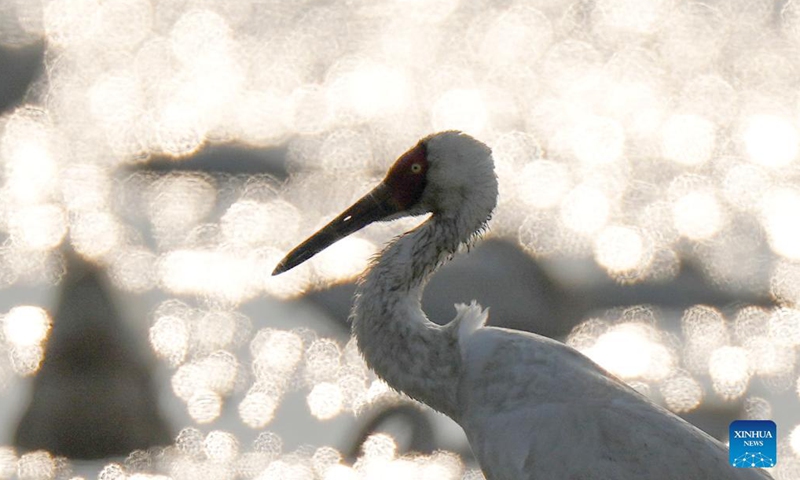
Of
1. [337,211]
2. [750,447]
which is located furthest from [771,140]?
[750,447]

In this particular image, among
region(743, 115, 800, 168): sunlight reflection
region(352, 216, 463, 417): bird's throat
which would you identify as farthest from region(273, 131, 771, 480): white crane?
region(743, 115, 800, 168): sunlight reflection

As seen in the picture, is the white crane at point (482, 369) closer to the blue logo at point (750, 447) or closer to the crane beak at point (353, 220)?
the crane beak at point (353, 220)

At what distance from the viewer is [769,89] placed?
17094 millimetres

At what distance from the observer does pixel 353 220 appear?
5.76m

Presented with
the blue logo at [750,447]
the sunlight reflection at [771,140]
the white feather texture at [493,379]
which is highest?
the white feather texture at [493,379]

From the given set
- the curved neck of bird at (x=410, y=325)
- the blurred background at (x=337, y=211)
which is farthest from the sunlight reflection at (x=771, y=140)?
the curved neck of bird at (x=410, y=325)

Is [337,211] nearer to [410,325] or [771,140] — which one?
[771,140]

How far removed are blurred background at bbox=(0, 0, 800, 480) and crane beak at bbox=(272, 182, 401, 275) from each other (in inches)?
133

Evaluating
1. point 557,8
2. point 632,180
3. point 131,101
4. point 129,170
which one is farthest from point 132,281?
point 557,8

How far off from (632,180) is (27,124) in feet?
22.1

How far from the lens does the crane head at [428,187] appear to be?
555 centimetres

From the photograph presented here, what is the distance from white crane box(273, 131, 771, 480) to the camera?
4.92 meters

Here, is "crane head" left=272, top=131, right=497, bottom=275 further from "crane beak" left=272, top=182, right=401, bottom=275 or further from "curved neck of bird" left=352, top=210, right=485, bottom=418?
"curved neck of bird" left=352, top=210, right=485, bottom=418

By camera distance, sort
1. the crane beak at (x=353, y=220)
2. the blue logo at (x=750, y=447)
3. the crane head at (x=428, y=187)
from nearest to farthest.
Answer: the blue logo at (x=750, y=447)
the crane head at (x=428, y=187)
the crane beak at (x=353, y=220)
